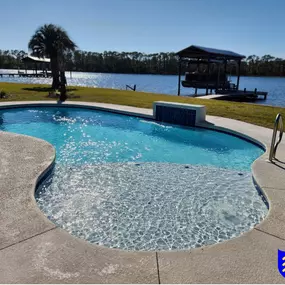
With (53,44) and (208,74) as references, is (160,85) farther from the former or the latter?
(53,44)

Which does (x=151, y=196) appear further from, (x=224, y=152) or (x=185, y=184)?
(x=224, y=152)

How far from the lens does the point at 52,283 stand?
7.93 ft

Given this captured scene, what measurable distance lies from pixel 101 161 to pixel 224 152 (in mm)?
3636

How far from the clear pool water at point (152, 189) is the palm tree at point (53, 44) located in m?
15.4

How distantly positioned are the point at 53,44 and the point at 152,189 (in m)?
21.3

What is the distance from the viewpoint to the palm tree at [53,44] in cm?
2277

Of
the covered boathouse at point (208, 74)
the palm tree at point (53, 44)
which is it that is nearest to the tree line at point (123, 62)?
→ the covered boathouse at point (208, 74)

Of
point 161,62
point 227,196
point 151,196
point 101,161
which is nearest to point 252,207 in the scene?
point 227,196

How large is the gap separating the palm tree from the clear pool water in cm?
1544

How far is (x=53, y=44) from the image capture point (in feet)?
74.5
